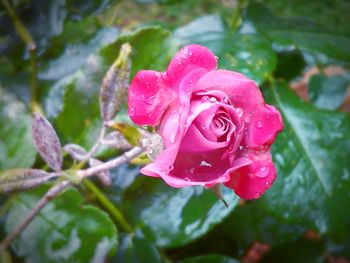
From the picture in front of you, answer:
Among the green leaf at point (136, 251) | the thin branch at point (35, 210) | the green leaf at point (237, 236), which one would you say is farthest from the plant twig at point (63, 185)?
the green leaf at point (237, 236)

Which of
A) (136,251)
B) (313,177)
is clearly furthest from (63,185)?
(313,177)

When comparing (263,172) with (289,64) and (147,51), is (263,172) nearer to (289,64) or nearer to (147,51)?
(147,51)

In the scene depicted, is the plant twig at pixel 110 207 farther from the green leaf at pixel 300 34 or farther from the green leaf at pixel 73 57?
the green leaf at pixel 300 34

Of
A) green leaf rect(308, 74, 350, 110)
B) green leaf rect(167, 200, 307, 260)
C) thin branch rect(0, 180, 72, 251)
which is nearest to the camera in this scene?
thin branch rect(0, 180, 72, 251)

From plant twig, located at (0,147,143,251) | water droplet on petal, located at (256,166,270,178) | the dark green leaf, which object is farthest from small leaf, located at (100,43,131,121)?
the dark green leaf

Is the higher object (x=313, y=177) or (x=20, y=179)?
(x=20, y=179)

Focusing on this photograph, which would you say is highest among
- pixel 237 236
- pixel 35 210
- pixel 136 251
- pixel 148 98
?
pixel 148 98

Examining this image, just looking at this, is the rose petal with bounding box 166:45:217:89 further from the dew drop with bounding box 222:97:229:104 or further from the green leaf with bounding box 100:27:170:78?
the green leaf with bounding box 100:27:170:78

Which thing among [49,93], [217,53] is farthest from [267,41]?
[49,93]
